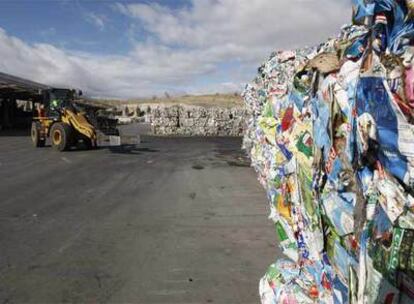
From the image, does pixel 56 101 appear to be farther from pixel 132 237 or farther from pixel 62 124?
pixel 132 237

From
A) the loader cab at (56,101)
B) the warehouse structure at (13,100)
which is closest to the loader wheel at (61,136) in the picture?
the loader cab at (56,101)

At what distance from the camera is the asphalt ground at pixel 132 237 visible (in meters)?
4.80

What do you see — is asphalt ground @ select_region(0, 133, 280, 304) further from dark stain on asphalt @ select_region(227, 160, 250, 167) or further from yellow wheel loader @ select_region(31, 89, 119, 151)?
yellow wheel loader @ select_region(31, 89, 119, 151)

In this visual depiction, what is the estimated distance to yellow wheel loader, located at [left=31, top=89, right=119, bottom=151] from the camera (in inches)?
749

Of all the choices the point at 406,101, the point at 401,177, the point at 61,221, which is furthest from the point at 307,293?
the point at 61,221

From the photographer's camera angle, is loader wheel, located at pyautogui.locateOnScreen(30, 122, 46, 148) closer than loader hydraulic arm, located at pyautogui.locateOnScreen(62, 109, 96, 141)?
No

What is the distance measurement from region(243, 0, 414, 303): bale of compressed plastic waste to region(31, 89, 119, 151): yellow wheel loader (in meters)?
16.0

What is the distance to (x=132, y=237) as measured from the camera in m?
6.66

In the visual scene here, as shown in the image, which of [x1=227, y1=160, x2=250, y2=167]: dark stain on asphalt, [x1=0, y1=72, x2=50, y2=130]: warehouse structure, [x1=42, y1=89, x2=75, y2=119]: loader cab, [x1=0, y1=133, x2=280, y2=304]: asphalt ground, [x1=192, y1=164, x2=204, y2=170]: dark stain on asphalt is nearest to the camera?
[x1=0, y1=133, x2=280, y2=304]: asphalt ground

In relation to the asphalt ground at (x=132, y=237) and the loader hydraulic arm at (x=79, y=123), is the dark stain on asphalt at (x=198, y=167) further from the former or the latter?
the loader hydraulic arm at (x=79, y=123)

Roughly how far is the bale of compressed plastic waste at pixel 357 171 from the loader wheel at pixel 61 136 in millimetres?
16157

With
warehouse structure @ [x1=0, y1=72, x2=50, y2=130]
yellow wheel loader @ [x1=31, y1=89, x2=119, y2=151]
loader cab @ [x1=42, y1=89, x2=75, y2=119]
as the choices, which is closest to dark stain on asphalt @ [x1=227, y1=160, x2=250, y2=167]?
yellow wheel loader @ [x1=31, y1=89, x2=119, y2=151]

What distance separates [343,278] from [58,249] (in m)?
4.27

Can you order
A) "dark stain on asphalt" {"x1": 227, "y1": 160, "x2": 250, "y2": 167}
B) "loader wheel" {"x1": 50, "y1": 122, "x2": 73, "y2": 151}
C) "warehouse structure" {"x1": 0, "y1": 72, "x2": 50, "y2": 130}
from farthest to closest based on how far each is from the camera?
"warehouse structure" {"x1": 0, "y1": 72, "x2": 50, "y2": 130}, "loader wheel" {"x1": 50, "y1": 122, "x2": 73, "y2": 151}, "dark stain on asphalt" {"x1": 227, "y1": 160, "x2": 250, "y2": 167}
